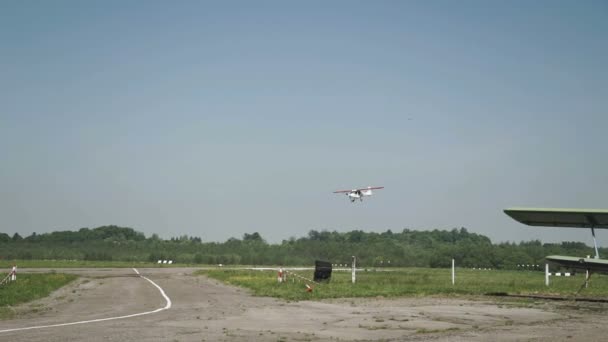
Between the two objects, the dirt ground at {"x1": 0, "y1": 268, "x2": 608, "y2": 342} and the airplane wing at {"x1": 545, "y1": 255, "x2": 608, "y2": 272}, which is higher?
the airplane wing at {"x1": 545, "y1": 255, "x2": 608, "y2": 272}

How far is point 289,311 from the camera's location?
18578mm

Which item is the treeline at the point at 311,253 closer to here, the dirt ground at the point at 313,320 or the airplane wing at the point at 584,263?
the airplane wing at the point at 584,263

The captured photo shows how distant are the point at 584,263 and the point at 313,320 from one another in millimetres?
12693

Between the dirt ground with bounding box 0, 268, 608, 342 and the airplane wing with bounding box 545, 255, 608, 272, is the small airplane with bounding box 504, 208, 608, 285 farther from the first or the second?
the dirt ground with bounding box 0, 268, 608, 342

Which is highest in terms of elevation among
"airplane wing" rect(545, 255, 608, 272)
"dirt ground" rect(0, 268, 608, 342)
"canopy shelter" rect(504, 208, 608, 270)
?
"canopy shelter" rect(504, 208, 608, 270)

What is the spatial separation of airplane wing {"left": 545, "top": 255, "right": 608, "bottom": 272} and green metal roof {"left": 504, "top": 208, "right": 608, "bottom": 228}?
5.58ft

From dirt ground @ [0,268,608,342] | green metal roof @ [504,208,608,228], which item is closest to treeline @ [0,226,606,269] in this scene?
green metal roof @ [504,208,608,228]

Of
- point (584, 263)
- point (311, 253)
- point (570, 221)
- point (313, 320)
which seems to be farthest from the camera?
point (311, 253)

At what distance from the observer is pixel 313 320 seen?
52.1ft

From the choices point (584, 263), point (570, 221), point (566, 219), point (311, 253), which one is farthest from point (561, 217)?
point (311, 253)

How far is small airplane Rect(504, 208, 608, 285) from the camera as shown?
2367cm

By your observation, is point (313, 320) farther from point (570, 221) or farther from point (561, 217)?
point (570, 221)

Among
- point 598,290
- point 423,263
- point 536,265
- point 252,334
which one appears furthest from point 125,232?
point 252,334

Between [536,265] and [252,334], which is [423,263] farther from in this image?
[252,334]
